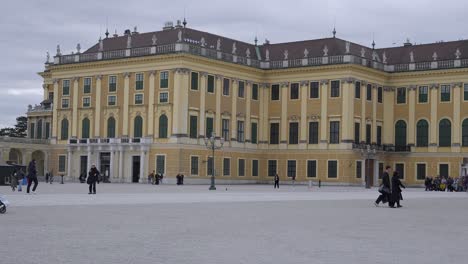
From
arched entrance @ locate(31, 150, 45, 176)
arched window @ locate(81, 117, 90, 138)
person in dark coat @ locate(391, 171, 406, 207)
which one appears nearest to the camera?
person in dark coat @ locate(391, 171, 406, 207)

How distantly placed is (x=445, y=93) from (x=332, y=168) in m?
12.5

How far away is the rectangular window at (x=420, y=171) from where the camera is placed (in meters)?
81.3

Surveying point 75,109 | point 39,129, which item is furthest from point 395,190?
point 39,129

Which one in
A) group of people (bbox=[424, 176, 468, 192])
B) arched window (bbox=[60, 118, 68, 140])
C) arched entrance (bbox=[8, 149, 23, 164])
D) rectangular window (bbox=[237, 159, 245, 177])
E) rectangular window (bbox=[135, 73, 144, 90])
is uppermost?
rectangular window (bbox=[135, 73, 144, 90])

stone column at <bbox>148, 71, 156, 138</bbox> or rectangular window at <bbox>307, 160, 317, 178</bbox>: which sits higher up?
stone column at <bbox>148, 71, 156, 138</bbox>

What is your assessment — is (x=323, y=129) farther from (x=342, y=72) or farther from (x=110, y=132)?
(x=110, y=132)

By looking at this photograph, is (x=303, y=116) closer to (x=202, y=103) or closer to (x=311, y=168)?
(x=311, y=168)

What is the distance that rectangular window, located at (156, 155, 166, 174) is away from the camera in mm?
73875

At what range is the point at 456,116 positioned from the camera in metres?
79.2

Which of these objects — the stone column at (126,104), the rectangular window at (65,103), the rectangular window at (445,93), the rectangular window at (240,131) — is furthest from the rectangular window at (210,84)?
the rectangular window at (445,93)

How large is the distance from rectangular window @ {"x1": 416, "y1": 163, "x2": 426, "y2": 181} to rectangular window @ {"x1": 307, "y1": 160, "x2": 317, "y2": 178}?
32.5ft

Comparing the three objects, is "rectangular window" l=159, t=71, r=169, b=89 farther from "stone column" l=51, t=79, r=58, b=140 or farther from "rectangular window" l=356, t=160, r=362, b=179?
"rectangular window" l=356, t=160, r=362, b=179

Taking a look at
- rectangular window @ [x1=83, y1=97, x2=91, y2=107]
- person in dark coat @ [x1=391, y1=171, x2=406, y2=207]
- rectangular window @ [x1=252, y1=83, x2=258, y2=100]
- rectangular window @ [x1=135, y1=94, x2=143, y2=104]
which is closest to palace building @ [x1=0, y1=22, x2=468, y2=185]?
rectangular window @ [x1=252, y1=83, x2=258, y2=100]

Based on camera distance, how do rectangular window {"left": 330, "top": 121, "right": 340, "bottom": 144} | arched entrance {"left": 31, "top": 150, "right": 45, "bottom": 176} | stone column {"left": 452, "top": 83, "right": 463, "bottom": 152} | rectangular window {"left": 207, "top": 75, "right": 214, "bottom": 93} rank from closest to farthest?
rectangular window {"left": 207, "top": 75, "right": 214, "bottom": 93} → rectangular window {"left": 330, "top": 121, "right": 340, "bottom": 144} → stone column {"left": 452, "top": 83, "right": 463, "bottom": 152} → arched entrance {"left": 31, "top": 150, "right": 45, "bottom": 176}
